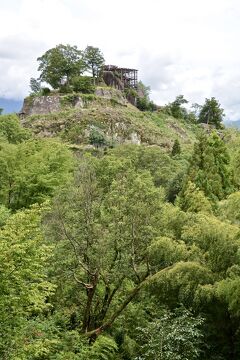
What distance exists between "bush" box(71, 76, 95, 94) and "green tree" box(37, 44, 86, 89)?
1784 millimetres

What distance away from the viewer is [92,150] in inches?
2037

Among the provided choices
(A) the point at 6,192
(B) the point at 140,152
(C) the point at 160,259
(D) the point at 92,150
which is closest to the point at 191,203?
(C) the point at 160,259

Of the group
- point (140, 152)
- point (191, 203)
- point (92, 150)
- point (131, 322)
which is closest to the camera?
point (131, 322)

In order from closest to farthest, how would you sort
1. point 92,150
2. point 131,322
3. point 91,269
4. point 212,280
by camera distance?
point 212,280, point 91,269, point 131,322, point 92,150

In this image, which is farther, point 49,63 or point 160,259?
point 49,63

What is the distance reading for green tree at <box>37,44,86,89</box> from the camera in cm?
6344

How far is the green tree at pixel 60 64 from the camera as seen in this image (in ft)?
208

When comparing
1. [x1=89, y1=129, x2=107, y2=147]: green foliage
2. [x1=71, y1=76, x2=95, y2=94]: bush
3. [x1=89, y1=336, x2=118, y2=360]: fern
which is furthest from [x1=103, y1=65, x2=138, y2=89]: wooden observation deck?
[x1=89, y1=336, x2=118, y2=360]: fern

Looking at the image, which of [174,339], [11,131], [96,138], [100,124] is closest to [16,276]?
[174,339]

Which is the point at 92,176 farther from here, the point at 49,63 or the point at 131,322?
the point at 49,63

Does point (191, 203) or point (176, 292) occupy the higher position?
point (191, 203)

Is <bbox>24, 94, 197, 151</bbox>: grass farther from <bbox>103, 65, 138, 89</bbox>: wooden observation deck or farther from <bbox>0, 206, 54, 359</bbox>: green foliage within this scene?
<bbox>0, 206, 54, 359</bbox>: green foliage

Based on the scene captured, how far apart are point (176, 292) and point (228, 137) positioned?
17.0 metres

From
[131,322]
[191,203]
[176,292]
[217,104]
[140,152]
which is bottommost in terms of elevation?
[131,322]
